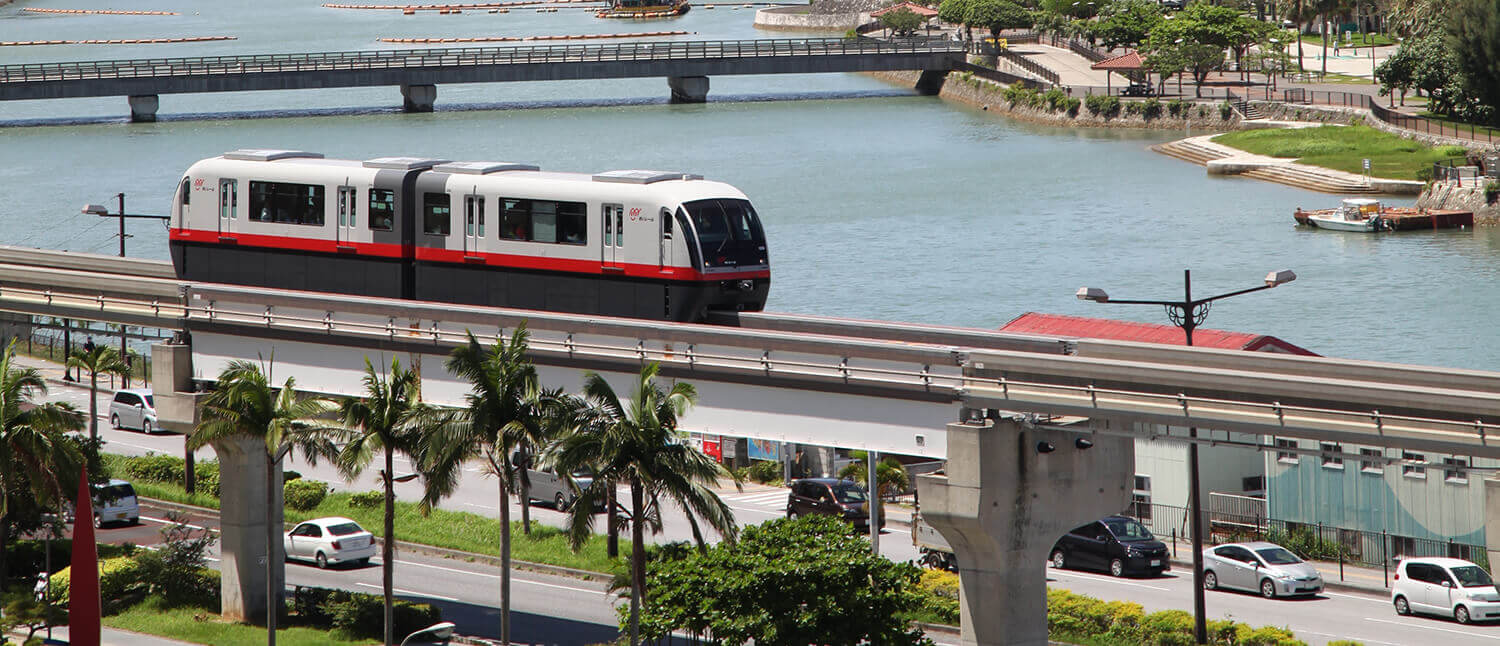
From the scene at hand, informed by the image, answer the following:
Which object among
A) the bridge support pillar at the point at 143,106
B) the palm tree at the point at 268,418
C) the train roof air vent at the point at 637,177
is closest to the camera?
the palm tree at the point at 268,418

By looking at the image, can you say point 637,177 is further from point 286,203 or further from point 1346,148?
point 1346,148

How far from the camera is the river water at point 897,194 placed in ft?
256

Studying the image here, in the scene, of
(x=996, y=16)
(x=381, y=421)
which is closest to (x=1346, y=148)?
(x=996, y=16)

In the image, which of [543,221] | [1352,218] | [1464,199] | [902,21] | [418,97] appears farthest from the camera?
[902,21]

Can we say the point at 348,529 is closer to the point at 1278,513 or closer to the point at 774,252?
the point at 1278,513

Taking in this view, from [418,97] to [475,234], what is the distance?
10485 cm

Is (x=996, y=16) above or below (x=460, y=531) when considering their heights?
above

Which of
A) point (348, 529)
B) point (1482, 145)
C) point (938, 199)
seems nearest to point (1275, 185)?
point (1482, 145)

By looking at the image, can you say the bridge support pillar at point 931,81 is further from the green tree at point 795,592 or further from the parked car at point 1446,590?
the green tree at point 795,592

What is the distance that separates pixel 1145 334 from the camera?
4662cm

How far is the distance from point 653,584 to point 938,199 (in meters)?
74.5

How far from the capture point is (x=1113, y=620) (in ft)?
117

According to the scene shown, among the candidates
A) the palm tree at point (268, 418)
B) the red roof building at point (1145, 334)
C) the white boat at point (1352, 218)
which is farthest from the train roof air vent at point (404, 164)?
the white boat at point (1352, 218)

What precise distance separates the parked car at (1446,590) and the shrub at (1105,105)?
9592 centimetres
